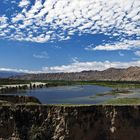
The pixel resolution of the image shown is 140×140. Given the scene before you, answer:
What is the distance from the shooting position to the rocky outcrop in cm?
3256

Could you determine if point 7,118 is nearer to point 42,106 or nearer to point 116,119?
point 42,106

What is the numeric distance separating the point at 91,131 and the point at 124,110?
11.1ft

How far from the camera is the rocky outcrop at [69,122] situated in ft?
107

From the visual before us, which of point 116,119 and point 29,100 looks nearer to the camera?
point 116,119

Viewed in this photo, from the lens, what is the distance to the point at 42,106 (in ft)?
109

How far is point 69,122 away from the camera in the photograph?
107 feet

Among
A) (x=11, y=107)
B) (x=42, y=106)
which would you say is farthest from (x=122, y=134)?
(x=11, y=107)

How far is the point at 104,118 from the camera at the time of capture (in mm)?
A: 33031

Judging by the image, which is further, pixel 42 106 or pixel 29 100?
pixel 29 100

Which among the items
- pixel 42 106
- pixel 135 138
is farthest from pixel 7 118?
pixel 135 138

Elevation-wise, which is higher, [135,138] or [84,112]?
[84,112]

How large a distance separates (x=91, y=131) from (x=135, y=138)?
12.7ft

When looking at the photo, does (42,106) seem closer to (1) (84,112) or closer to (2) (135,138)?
(1) (84,112)

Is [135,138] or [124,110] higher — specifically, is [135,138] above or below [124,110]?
below
